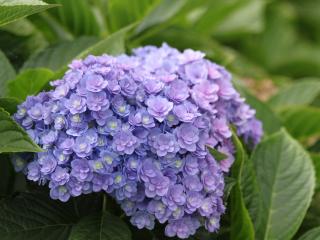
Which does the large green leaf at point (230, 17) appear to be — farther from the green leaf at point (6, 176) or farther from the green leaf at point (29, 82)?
the green leaf at point (6, 176)

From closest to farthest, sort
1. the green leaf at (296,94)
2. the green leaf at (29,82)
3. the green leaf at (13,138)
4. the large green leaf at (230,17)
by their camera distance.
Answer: the green leaf at (13,138) < the green leaf at (29,82) < the green leaf at (296,94) < the large green leaf at (230,17)

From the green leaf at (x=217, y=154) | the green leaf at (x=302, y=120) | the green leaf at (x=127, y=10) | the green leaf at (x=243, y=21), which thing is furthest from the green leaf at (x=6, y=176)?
the green leaf at (x=243, y=21)

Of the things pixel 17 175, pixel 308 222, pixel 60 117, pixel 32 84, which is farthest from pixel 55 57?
pixel 308 222

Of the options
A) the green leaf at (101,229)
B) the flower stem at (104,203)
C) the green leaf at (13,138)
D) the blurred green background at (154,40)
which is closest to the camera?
the green leaf at (13,138)

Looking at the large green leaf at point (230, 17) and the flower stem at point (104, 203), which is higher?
the large green leaf at point (230, 17)

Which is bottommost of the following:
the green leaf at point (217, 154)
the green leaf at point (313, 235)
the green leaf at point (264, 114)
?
the green leaf at point (313, 235)

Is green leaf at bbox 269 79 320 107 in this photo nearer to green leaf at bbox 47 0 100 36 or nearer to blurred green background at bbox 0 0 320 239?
blurred green background at bbox 0 0 320 239

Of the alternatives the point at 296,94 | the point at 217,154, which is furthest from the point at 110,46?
the point at 296,94
